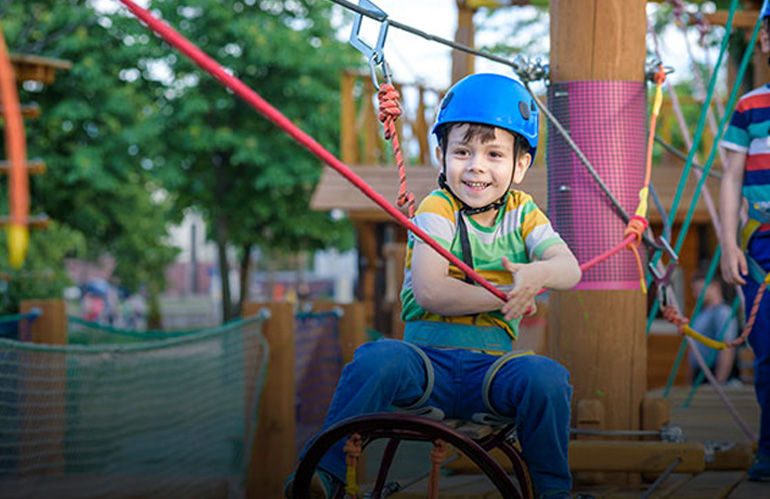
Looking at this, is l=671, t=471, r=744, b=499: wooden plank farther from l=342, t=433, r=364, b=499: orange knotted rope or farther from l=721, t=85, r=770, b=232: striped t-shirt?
l=342, t=433, r=364, b=499: orange knotted rope

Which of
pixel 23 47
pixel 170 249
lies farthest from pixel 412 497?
pixel 170 249

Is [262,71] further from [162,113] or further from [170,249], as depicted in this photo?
[170,249]

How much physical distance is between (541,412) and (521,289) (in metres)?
0.28

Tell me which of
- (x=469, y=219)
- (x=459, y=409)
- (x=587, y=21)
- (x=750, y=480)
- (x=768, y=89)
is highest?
(x=587, y=21)

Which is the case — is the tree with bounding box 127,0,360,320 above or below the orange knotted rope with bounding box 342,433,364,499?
above

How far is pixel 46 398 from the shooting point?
636cm

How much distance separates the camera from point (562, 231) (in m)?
3.69

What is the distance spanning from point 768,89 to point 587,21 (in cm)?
67

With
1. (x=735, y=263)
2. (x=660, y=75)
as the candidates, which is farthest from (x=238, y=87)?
(x=735, y=263)

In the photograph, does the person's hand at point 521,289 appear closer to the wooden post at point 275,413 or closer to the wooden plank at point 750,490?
the wooden plank at point 750,490

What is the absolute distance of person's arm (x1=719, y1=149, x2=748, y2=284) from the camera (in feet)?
12.1

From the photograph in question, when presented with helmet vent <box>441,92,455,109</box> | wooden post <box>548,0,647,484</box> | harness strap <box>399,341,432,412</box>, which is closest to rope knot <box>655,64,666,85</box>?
wooden post <box>548,0,647,484</box>

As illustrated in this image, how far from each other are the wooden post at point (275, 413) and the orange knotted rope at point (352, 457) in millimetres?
4133

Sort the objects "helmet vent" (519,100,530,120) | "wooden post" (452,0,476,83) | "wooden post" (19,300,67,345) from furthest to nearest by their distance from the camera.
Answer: "wooden post" (19,300,67,345) < "wooden post" (452,0,476,83) < "helmet vent" (519,100,530,120)
